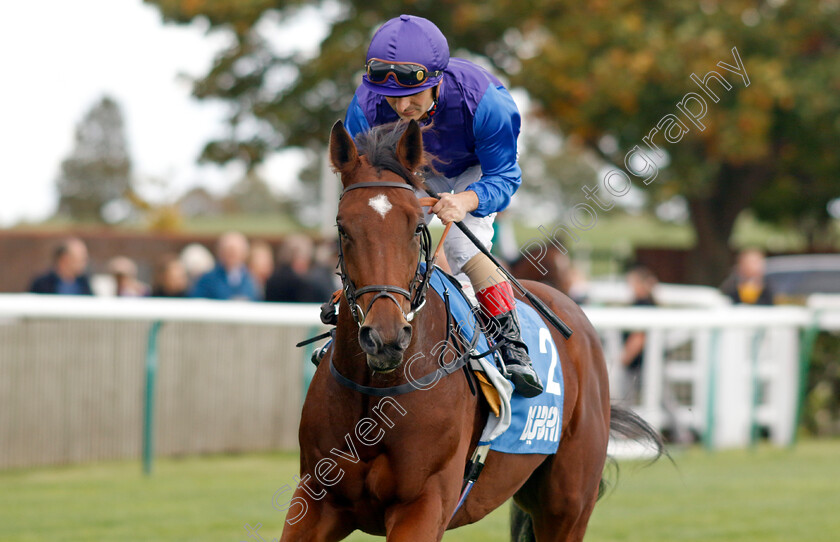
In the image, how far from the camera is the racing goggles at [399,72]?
3.56 meters

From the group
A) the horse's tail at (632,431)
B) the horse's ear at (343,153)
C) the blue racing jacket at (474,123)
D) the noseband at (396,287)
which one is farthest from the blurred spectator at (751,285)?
the horse's ear at (343,153)

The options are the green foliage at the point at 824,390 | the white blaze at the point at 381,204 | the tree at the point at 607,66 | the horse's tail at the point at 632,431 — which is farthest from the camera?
the tree at the point at 607,66

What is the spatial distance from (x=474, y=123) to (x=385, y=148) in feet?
1.85

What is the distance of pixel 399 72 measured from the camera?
3.56m

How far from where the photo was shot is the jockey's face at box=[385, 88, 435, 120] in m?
3.70

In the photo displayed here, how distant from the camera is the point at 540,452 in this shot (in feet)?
13.5

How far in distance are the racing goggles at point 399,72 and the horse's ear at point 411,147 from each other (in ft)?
0.86

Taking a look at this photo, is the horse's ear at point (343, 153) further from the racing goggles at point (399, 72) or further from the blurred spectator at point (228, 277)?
the blurred spectator at point (228, 277)

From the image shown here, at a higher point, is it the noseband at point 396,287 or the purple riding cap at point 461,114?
the purple riding cap at point 461,114

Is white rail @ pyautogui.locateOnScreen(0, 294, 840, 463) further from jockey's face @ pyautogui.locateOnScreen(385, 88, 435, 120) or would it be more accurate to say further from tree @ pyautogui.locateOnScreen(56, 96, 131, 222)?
tree @ pyautogui.locateOnScreen(56, 96, 131, 222)

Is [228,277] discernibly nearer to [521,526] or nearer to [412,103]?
[521,526]

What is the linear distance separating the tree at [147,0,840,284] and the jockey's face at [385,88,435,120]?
39.9 ft

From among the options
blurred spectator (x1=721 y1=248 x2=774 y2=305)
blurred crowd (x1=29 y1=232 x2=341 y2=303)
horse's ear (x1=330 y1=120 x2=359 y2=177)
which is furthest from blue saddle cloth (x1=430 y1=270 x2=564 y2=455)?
blurred spectator (x1=721 y1=248 x2=774 y2=305)

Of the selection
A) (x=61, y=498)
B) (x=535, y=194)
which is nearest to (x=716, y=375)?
(x=61, y=498)
